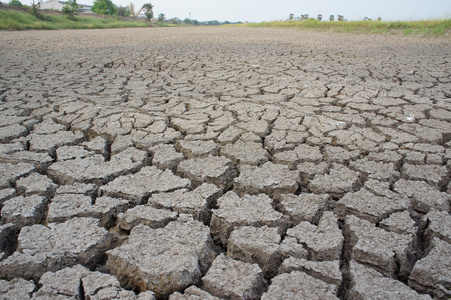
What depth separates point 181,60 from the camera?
16.6 ft

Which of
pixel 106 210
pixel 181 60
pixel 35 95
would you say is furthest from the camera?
pixel 181 60

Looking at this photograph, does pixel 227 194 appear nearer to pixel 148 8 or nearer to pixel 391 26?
pixel 391 26

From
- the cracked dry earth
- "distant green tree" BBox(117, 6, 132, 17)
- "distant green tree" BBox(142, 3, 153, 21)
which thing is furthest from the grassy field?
"distant green tree" BBox(117, 6, 132, 17)

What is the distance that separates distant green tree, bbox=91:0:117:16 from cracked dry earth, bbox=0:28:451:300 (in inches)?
1270

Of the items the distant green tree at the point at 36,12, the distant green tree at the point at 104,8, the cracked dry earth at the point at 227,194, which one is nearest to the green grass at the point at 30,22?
the distant green tree at the point at 36,12

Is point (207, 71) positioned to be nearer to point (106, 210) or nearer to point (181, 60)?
point (181, 60)

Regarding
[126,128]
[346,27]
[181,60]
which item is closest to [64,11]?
[346,27]

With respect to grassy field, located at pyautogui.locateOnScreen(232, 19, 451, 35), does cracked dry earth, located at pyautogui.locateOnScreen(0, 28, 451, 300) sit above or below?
below

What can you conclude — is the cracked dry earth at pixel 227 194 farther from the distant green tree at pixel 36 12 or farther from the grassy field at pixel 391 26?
the distant green tree at pixel 36 12

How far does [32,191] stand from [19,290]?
624 mm

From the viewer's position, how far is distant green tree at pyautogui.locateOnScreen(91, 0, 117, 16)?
30.8m

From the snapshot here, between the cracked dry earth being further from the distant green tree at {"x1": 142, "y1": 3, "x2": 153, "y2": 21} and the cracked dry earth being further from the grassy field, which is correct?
the distant green tree at {"x1": 142, "y1": 3, "x2": 153, "y2": 21}

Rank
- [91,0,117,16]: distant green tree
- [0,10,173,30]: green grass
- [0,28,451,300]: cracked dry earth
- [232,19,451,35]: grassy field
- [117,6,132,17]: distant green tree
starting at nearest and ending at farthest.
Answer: [0,28,451,300]: cracked dry earth, [232,19,451,35]: grassy field, [0,10,173,30]: green grass, [91,0,117,16]: distant green tree, [117,6,132,17]: distant green tree

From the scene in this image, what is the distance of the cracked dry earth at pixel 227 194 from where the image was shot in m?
1.03
